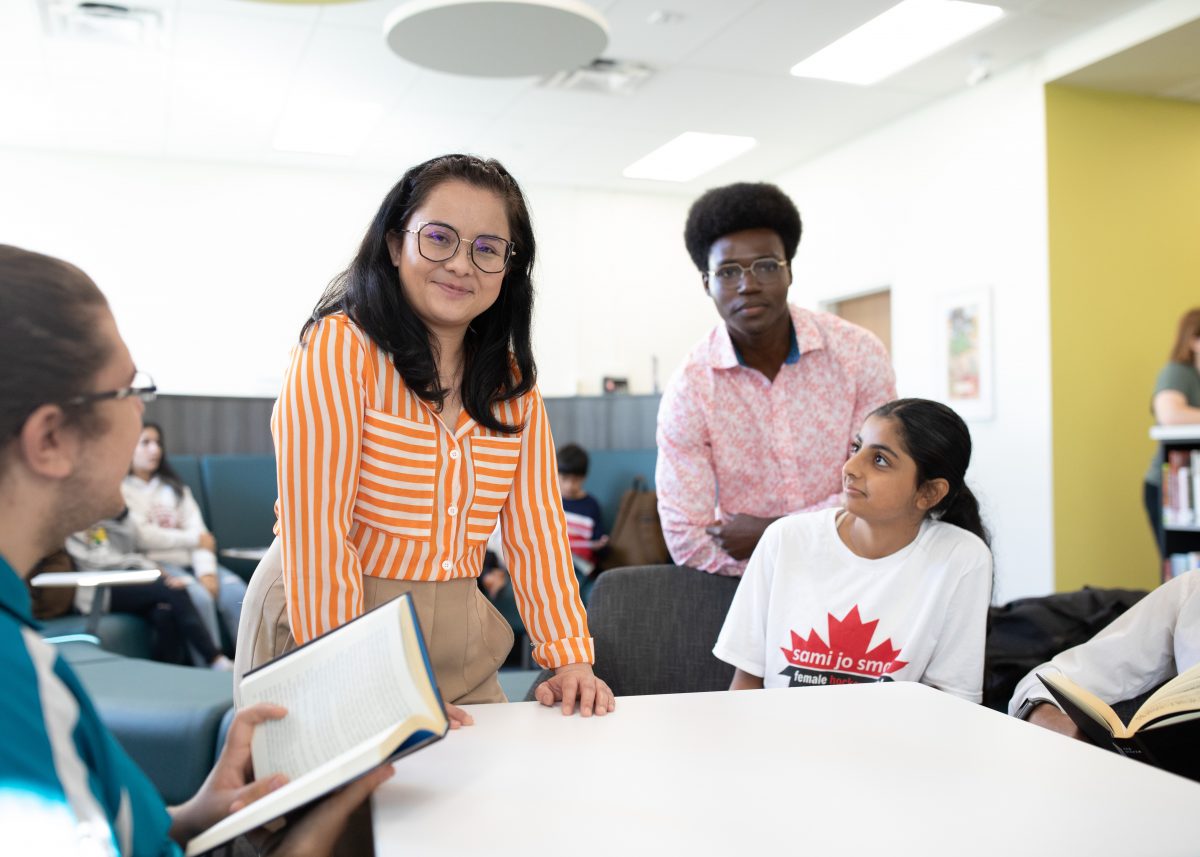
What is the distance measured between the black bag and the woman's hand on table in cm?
109

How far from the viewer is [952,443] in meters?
1.91

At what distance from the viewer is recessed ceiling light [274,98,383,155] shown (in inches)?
251

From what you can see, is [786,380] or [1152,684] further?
[786,380]

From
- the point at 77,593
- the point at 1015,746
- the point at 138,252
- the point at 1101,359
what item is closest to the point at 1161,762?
the point at 1015,746

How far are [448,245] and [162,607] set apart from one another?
3706 mm

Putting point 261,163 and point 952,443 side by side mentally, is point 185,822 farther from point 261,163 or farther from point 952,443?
point 261,163

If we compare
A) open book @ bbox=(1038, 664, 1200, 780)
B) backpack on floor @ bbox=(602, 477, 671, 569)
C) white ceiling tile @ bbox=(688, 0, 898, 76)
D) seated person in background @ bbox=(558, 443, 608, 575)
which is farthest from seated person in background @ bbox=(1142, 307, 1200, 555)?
open book @ bbox=(1038, 664, 1200, 780)

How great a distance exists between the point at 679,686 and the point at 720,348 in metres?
0.78

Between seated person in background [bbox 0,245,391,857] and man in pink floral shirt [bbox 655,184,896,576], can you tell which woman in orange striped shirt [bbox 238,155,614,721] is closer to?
seated person in background [bbox 0,245,391,857]

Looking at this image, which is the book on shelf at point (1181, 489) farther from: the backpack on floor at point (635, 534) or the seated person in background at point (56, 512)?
the seated person in background at point (56, 512)

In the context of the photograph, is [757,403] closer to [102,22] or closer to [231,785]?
[231,785]

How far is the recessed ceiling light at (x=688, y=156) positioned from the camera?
7.32m

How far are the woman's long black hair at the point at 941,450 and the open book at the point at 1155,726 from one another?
1.87ft

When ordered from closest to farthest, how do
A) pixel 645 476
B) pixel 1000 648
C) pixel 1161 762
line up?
pixel 1161 762 < pixel 1000 648 < pixel 645 476
